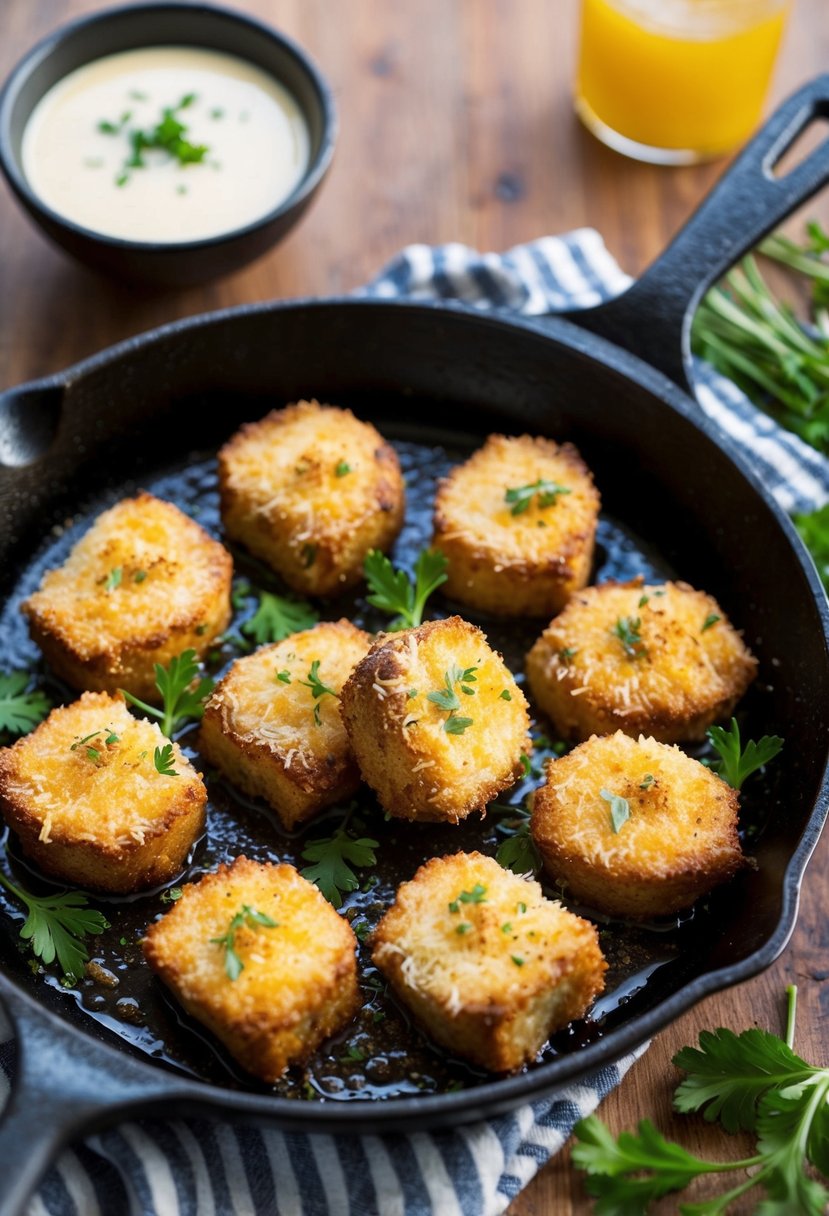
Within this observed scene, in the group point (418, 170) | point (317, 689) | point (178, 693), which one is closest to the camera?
point (317, 689)

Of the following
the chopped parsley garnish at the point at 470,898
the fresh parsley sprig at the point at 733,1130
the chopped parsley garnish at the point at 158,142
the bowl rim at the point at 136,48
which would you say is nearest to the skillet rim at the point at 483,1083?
the fresh parsley sprig at the point at 733,1130

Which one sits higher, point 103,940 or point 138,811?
point 138,811

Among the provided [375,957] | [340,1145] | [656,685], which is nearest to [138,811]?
[375,957]

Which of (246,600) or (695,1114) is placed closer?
(695,1114)

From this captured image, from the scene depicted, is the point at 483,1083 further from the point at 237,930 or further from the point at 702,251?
the point at 702,251

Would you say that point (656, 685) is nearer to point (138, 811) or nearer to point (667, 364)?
point (667, 364)

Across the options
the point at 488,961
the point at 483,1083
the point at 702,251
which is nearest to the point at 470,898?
the point at 488,961
